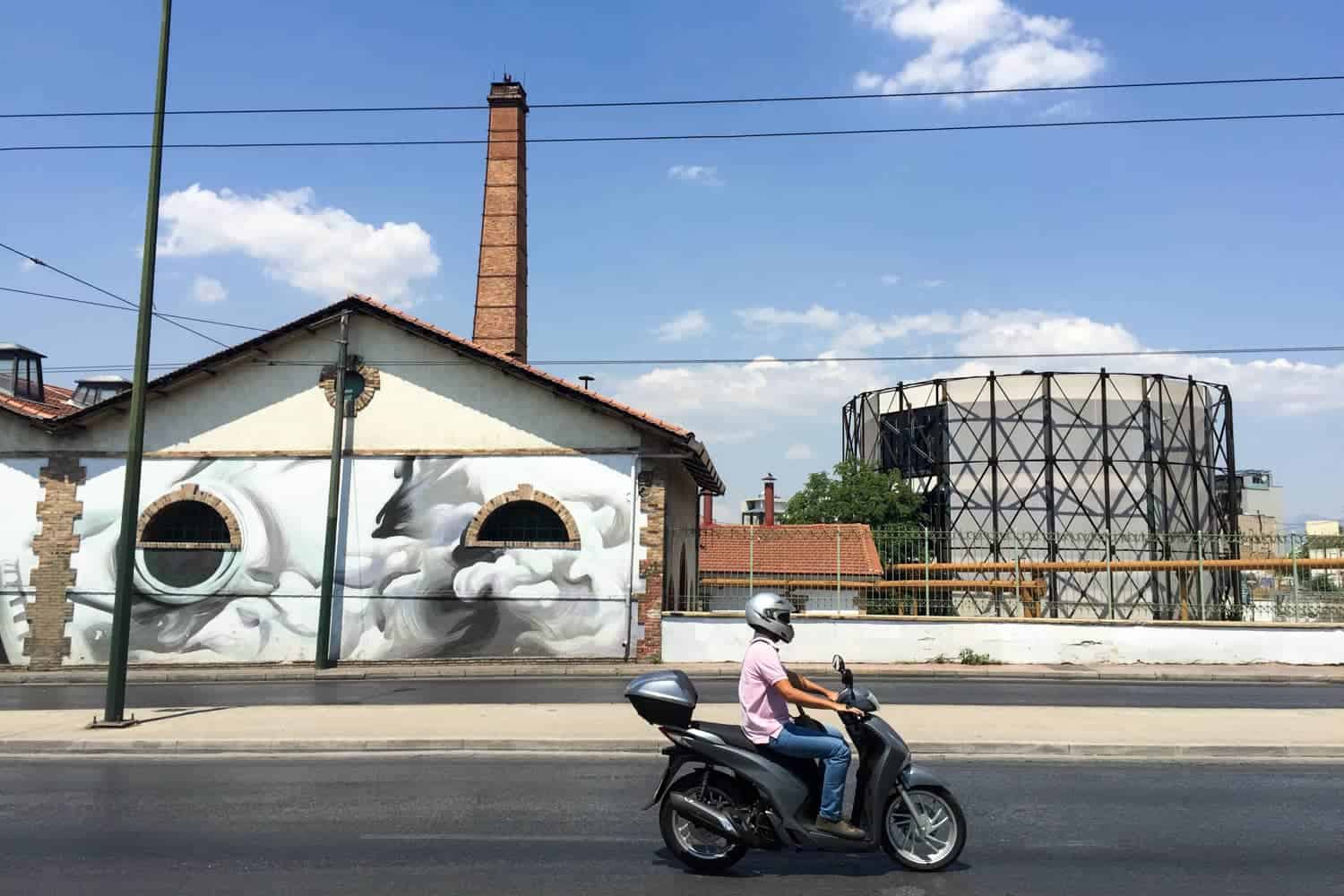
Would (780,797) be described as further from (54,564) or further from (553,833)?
(54,564)

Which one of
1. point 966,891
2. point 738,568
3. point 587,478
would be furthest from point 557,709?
point 738,568

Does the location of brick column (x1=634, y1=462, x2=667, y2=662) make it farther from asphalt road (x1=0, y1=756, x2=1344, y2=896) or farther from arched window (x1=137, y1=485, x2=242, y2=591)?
asphalt road (x1=0, y1=756, x2=1344, y2=896)

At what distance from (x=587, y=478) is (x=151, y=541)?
944 cm

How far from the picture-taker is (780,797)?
6.28 meters

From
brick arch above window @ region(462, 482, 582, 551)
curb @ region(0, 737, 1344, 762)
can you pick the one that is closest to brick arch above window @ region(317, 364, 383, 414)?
brick arch above window @ region(462, 482, 582, 551)

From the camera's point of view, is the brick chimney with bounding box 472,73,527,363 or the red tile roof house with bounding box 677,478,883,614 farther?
the red tile roof house with bounding box 677,478,883,614

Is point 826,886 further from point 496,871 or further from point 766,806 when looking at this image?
point 496,871

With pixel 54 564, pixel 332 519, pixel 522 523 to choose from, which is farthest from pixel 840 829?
pixel 54 564

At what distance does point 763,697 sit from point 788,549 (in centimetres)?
3292

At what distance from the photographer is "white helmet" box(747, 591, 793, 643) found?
644cm

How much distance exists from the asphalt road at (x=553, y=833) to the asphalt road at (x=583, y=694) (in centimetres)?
544

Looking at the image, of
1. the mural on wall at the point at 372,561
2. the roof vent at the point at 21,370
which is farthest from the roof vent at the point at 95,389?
the mural on wall at the point at 372,561

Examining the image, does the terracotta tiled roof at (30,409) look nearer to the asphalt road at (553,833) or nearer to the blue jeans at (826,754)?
the asphalt road at (553,833)

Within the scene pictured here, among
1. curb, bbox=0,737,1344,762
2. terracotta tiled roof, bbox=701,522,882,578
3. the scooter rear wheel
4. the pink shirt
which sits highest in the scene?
terracotta tiled roof, bbox=701,522,882,578
